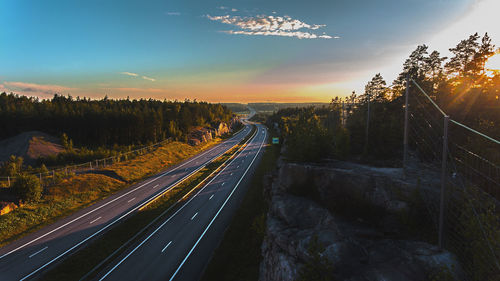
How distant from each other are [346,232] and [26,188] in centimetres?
3650

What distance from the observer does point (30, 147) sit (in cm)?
5391

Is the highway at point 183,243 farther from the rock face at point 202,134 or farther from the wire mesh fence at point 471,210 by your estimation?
the rock face at point 202,134

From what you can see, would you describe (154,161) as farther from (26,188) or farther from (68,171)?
(26,188)

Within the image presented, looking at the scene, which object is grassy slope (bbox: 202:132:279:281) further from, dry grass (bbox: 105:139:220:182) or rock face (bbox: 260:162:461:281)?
dry grass (bbox: 105:139:220:182)

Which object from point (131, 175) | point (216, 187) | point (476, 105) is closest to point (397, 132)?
point (476, 105)

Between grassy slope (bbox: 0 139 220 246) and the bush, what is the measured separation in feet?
3.41

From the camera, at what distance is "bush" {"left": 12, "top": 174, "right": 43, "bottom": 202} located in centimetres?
2683

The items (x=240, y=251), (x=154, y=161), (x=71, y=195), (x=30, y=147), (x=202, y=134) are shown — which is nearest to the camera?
(x=240, y=251)

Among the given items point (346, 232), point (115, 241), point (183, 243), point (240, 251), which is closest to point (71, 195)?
point (115, 241)

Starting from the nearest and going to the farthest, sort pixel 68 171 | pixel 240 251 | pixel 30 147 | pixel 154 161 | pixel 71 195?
pixel 240 251, pixel 71 195, pixel 68 171, pixel 154 161, pixel 30 147

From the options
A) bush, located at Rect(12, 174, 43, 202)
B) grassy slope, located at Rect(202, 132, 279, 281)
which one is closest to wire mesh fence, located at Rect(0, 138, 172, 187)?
bush, located at Rect(12, 174, 43, 202)

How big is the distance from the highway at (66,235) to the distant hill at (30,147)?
3520cm

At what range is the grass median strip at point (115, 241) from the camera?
16750 mm

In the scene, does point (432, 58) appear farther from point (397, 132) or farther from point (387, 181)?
point (387, 181)
